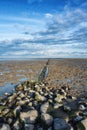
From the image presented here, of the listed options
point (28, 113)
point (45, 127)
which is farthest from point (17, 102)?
point (45, 127)

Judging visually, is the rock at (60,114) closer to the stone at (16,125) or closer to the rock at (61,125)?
the rock at (61,125)

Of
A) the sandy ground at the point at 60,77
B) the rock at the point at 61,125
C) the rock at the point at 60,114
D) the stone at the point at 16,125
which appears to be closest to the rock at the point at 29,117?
the stone at the point at 16,125

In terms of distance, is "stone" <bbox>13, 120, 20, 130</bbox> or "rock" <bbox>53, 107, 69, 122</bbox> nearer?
"stone" <bbox>13, 120, 20, 130</bbox>

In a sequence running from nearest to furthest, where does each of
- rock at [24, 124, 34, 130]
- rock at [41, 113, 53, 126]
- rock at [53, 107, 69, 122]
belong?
rock at [24, 124, 34, 130] < rock at [41, 113, 53, 126] < rock at [53, 107, 69, 122]

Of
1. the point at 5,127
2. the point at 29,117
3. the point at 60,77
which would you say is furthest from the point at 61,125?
the point at 60,77

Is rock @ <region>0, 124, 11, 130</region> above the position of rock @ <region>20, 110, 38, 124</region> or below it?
below

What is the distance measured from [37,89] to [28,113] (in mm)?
6554

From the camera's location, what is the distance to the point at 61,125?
28.5 feet

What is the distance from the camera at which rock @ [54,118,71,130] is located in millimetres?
8492

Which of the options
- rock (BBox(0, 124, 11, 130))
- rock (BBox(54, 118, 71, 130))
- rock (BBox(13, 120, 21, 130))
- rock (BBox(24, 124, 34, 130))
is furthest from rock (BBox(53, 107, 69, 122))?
rock (BBox(0, 124, 11, 130))

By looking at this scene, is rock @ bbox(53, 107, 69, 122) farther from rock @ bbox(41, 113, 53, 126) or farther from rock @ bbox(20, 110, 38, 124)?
rock @ bbox(20, 110, 38, 124)

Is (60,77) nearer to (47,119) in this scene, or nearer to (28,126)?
(47,119)

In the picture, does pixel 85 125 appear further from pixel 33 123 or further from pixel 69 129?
pixel 33 123

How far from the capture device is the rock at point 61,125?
27.9 ft
